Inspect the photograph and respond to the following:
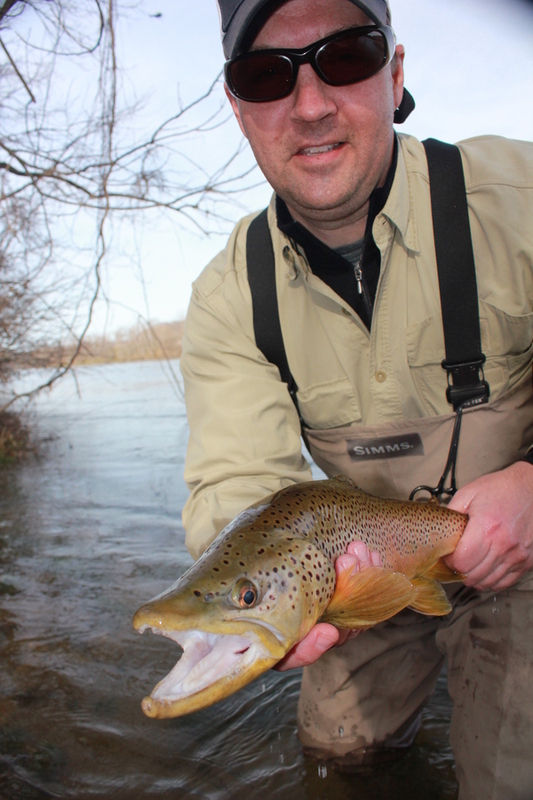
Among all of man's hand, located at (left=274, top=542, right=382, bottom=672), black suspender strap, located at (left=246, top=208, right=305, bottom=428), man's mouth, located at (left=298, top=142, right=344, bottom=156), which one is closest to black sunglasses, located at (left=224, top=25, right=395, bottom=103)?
man's mouth, located at (left=298, top=142, right=344, bottom=156)

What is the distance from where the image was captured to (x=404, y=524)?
86.9 inches

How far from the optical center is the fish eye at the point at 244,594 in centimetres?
154

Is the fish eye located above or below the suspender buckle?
below

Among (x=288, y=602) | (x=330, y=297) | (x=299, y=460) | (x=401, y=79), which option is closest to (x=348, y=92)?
(x=401, y=79)

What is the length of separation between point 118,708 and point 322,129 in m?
2.81

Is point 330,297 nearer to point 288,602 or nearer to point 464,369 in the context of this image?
point 464,369

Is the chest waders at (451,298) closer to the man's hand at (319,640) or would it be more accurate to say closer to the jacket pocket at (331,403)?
the jacket pocket at (331,403)

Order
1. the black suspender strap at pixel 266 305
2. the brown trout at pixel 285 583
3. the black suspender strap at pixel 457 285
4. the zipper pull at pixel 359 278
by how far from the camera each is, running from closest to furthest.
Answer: the brown trout at pixel 285 583
the black suspender strap at pixel 457 285
the zipper pull at pixel 359 278
the black suspender strap at pixel 266 305

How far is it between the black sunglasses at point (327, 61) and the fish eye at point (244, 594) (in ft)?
5.89

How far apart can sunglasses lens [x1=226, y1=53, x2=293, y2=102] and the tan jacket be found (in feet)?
1.69

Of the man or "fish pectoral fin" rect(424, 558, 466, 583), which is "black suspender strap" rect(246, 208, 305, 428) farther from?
"fish pectoral fin" rect(424, 558, 466, 583)

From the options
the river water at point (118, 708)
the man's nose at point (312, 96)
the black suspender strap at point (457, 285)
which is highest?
the man's nose at point (312, 96)

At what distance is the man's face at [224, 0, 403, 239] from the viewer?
2.29 m

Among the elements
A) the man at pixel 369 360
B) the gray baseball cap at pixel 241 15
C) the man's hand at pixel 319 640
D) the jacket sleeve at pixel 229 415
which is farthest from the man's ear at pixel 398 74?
the man's hand at pixel 319 640
